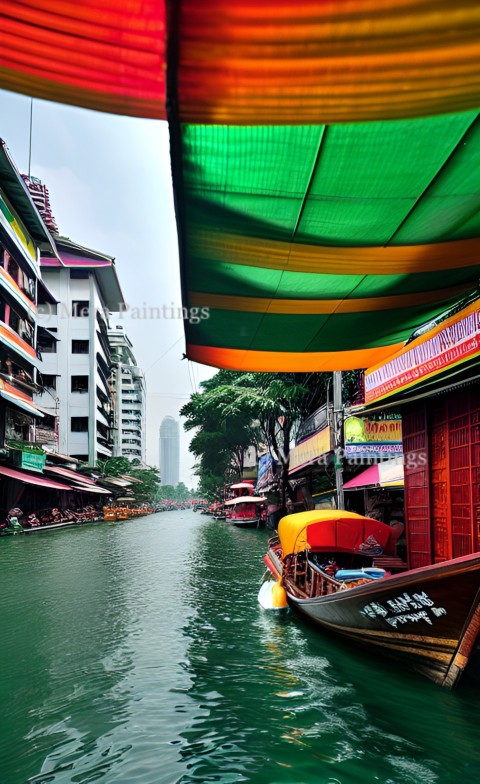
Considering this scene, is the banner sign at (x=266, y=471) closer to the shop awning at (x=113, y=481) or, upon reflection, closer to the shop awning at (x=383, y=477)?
the shop awning at (x=113, y=481)

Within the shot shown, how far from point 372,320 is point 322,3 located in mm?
Answer: 4809

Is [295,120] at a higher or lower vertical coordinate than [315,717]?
higher

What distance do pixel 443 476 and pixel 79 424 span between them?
187 feet

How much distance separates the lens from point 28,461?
1264 inches

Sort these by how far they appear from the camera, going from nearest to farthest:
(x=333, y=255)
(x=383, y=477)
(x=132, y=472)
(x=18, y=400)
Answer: (x=333, y=255) → (x=383, y=477) → (x=18, y=400) → (x=132, y=472)

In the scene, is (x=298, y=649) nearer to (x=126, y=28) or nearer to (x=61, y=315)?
(x=126, y=28)

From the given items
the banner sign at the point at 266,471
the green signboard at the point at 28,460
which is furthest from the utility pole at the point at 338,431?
the green signboard at the point at 28,460


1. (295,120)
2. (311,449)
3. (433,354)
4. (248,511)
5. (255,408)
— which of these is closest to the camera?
(295,120)

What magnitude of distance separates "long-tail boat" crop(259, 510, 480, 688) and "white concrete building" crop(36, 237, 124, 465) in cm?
5243

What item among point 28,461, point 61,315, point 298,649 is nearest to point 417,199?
point 298,649

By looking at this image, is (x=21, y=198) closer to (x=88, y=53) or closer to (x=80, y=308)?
(x=80, y=308)

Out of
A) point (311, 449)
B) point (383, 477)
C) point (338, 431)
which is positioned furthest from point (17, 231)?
point (383, 477)

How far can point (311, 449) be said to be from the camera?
72.0ft

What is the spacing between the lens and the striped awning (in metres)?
2.63
